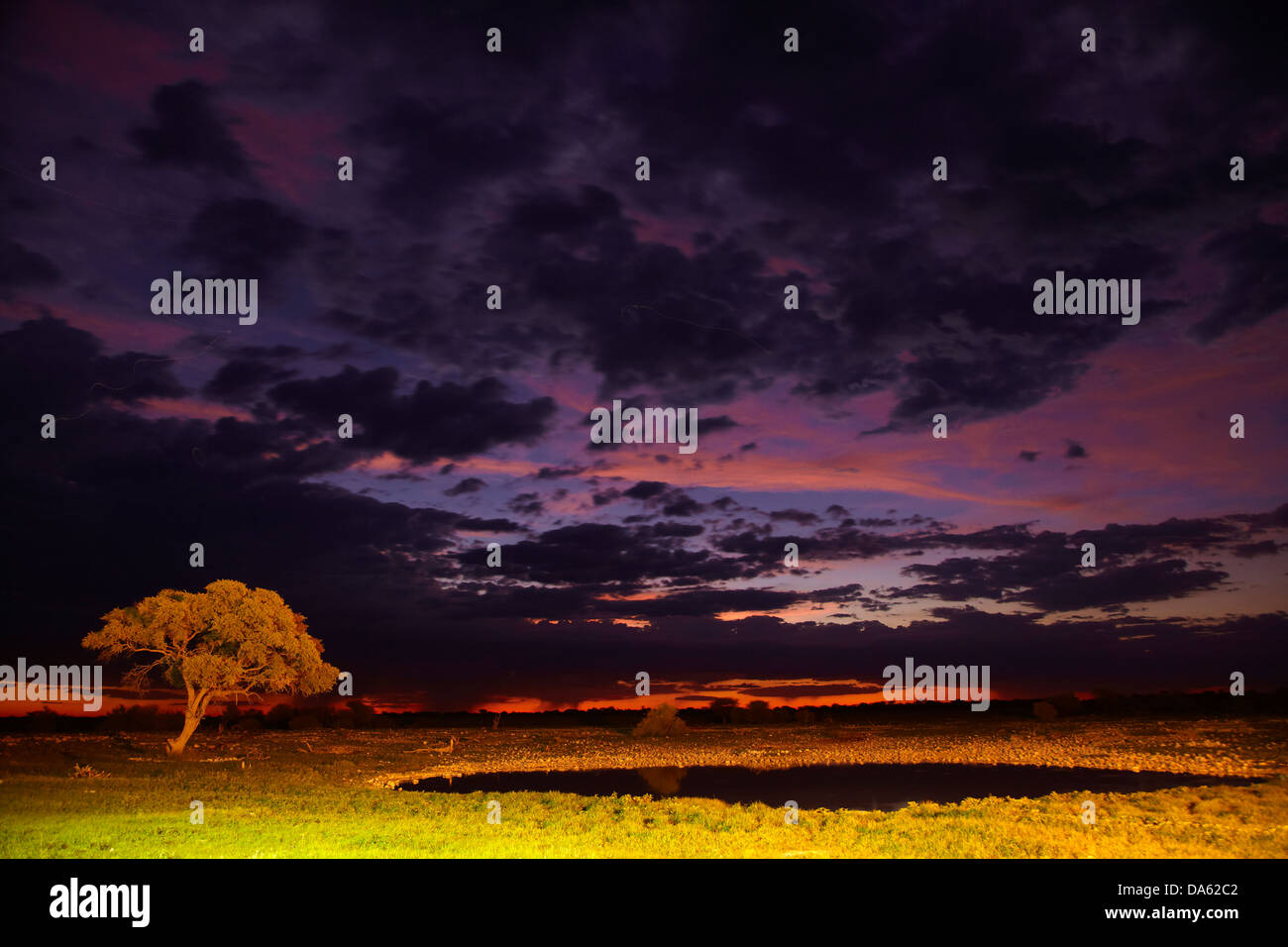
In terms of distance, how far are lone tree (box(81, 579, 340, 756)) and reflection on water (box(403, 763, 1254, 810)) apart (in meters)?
13.2

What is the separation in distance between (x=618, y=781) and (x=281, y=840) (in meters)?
24.5

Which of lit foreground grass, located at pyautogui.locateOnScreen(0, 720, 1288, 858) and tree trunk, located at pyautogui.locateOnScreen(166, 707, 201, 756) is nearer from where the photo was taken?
lit foreground grass, located at pyautogui.locateOnScreen(0, 720, 1288, 858)

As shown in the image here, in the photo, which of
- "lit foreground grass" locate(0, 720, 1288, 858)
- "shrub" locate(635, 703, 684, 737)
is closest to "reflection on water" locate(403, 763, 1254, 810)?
"lit foreground grass" locate(0, 720, 1288, 858)

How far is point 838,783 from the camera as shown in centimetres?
3912

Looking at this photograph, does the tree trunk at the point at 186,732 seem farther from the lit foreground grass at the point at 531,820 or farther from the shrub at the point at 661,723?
the shrub at the point at 661,723

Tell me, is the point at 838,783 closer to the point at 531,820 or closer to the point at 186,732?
the point at 531,820

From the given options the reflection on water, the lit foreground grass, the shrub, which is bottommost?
the shrub

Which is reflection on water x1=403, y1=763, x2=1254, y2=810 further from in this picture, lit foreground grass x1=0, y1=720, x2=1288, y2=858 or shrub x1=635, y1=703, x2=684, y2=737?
shrub x1=635, y1=703, x2=684, y2=737

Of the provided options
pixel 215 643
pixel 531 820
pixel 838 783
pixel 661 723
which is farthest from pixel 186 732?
pixel 661 723

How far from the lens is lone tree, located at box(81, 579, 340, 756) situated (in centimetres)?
4753

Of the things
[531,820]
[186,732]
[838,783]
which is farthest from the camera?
[186,732]

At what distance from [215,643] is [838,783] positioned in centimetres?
3526
